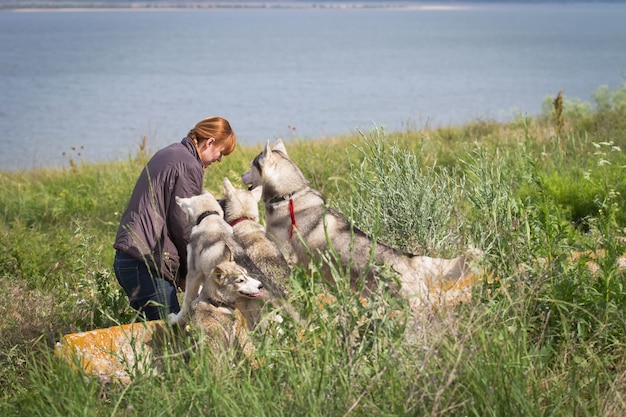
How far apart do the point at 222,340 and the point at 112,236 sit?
6.35 m

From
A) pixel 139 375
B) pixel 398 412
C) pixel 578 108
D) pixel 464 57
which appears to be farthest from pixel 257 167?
pixel 464 57

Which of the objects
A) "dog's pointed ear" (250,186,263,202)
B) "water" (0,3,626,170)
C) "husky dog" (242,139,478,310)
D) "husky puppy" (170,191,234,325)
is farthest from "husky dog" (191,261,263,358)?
"water" (0,3,626,170)

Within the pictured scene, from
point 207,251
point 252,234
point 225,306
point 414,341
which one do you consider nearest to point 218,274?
point 225,306

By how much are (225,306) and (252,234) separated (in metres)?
1.14

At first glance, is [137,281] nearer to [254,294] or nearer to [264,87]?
[254,294]

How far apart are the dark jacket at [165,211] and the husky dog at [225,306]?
A: 1.48 meters

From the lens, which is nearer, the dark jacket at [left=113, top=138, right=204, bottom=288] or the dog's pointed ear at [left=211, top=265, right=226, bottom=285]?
the dog's pointed ear at [left=211, top=265, right=226, bottom=285]

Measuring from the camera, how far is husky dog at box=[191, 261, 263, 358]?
5.31m

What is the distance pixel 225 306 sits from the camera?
558 cm

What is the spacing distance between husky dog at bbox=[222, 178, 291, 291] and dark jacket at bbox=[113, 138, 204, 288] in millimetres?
427

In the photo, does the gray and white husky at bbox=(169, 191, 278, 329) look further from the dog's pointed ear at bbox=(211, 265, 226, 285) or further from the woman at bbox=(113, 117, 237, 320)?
the woman at bbox=(113, 117, 237, 320)

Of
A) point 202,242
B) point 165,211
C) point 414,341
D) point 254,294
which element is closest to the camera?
point 414,341

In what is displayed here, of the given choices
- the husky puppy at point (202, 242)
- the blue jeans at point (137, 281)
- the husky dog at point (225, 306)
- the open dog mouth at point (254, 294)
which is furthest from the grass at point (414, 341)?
the husky puppy at point (202, 242)

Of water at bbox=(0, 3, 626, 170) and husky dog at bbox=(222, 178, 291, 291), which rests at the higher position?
husky dog at bbox=(222, 178, 291, 291)
